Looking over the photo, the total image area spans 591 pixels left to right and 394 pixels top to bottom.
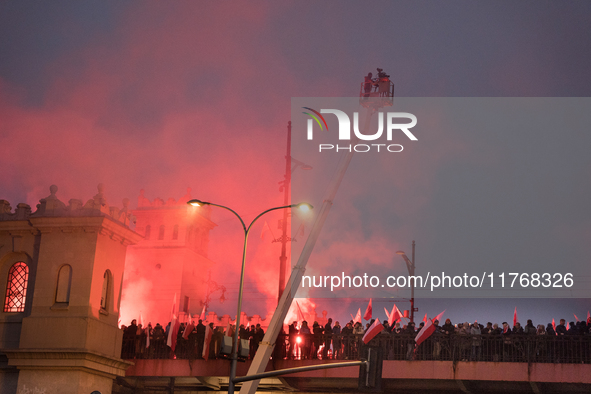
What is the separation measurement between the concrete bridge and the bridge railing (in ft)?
1.04

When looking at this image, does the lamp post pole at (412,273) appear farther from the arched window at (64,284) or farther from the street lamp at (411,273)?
the arched window at (64,284)

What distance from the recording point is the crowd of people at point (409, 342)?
30875 millimetres

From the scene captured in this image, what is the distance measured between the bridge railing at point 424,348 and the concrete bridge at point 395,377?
1.04ft

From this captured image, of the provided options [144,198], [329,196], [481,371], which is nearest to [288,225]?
[329,196]

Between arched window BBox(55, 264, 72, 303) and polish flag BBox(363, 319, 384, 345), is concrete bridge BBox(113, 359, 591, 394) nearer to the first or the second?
polish flag BBox(363, 319, 384, 345)

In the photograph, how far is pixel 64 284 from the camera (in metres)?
34.5

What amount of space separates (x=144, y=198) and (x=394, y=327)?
7817 cm

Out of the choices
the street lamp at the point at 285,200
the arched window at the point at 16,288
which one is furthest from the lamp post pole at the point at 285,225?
the arched window at the point at 16,288

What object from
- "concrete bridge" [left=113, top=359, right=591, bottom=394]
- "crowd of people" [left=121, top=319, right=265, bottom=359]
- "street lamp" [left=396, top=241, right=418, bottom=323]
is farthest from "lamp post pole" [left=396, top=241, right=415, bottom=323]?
"crowd of people" [left=121, top=319, right=265, bottom=359]

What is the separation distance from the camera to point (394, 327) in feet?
110

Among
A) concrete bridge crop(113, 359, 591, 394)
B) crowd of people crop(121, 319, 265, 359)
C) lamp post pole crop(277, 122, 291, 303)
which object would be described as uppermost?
lamp post pole crop(277, 122, 291, 303)

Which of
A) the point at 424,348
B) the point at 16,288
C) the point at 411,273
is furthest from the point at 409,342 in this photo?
the point at 16,288

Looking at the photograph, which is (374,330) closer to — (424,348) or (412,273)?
(424,348)

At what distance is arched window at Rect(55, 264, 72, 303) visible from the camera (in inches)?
1351
